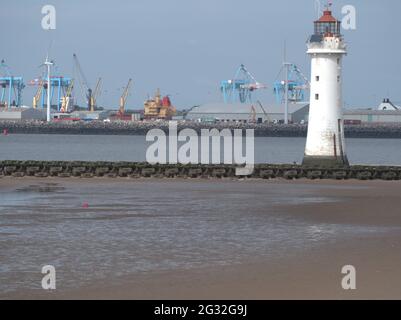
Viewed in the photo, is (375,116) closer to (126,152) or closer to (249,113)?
(249,113)

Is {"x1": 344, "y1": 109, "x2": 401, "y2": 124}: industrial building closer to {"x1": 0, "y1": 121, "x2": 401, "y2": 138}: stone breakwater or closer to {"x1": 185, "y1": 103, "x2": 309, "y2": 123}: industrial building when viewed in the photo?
{"x1": 185, "y1": 103, "x2": 309, "y2": 123}: industrial building

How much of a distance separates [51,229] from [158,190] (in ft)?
36.6

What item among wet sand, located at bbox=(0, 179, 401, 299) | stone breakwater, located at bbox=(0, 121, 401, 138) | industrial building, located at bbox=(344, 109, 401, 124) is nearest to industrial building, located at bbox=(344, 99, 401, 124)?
industrial building, located at bbox=(344, 109, 401, 124)

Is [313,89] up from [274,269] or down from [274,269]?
up

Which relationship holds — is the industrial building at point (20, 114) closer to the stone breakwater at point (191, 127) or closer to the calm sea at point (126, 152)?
the stone breakwater at point (191, 127)

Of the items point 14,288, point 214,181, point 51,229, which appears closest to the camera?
point 14,288

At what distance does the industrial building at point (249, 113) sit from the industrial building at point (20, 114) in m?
32.0

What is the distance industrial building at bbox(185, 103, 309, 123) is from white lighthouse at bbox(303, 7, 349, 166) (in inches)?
4775

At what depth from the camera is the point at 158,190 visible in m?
34.0

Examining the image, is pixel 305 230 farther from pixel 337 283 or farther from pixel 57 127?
pixel 57 127

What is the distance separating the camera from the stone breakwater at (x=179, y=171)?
3922 cm

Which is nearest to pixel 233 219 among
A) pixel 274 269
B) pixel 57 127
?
pixel 274 269

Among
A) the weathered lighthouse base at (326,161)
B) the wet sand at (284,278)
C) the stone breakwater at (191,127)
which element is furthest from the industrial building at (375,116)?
the wet sand at (284,278)
